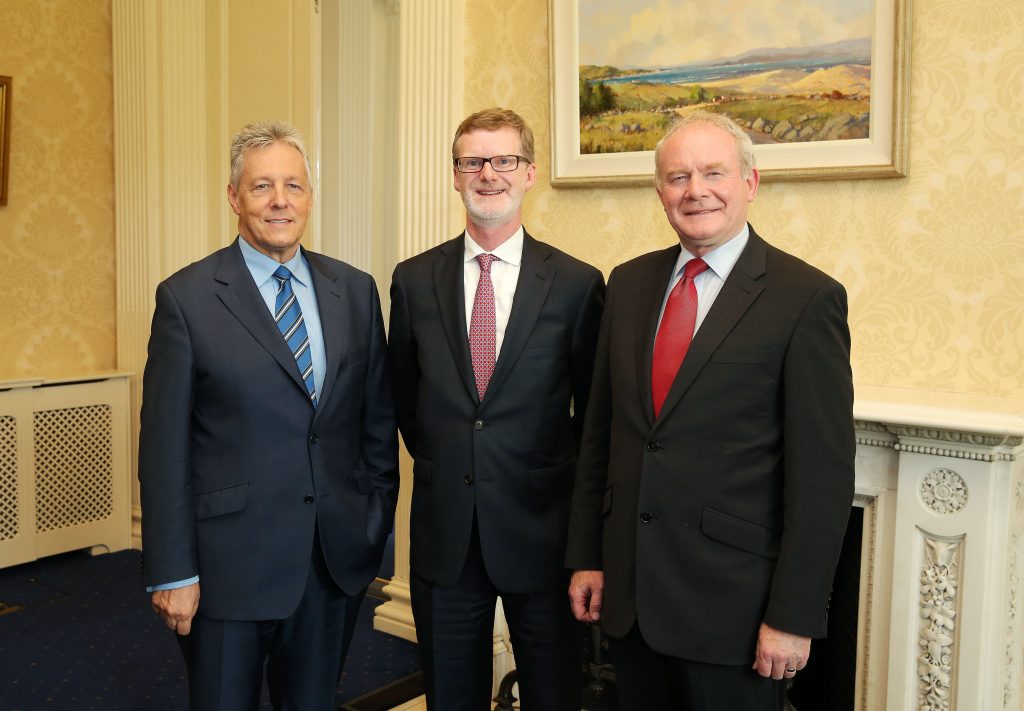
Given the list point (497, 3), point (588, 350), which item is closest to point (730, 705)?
Result: point (588, 350)

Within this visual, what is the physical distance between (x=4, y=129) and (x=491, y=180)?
3399mm

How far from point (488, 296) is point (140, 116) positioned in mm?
3356

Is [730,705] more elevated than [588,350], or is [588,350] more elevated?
[588,350]

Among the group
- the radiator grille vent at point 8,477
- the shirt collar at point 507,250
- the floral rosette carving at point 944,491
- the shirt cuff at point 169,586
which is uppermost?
the shirt collar at point 507,250

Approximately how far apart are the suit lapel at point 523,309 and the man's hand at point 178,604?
2.45 feet

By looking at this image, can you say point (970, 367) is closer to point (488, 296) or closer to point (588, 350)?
point (588, 350)

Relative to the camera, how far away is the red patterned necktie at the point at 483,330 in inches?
82.3

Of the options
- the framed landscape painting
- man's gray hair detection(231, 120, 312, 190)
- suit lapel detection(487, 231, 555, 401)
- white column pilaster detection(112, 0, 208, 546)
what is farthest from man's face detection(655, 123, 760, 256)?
white column pilaster detection(112, 0, 208, 546)

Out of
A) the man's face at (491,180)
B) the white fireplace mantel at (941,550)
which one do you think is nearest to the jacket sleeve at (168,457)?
the man's face at (491,180)

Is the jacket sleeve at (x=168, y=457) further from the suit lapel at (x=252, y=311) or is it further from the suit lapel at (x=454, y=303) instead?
the suit lapel at (x=454, y=303)

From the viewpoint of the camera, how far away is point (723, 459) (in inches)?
65.0

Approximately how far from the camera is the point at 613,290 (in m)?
1.93

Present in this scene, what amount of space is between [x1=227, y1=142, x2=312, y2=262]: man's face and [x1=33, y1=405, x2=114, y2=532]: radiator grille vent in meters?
3.03

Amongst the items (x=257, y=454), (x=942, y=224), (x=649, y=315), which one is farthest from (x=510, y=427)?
(x=942, y=224)
